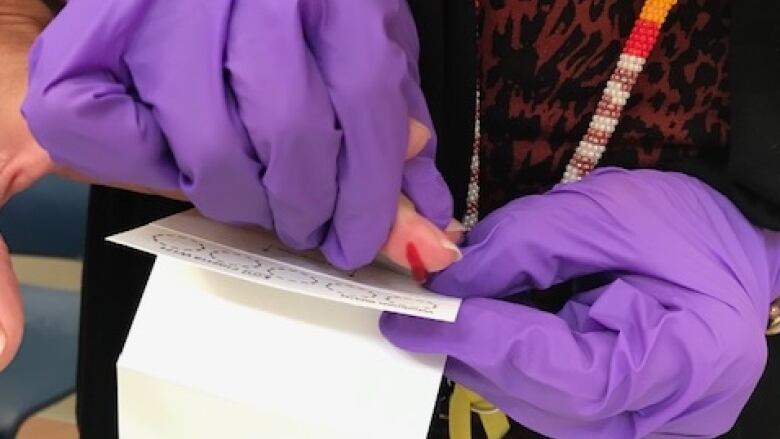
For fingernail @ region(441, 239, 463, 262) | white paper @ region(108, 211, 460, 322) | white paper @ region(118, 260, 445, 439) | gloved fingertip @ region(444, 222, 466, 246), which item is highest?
fingernail @ region(441, 239, 463, 262)

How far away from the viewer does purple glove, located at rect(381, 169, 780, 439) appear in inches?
14.8

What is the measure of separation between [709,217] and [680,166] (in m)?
0.03

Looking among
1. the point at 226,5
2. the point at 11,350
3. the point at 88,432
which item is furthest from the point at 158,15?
the point at 88,432

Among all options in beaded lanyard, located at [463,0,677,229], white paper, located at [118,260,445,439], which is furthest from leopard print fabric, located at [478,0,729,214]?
white paper, located at [118,260,445,439]

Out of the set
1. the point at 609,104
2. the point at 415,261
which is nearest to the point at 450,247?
the point at 415,261

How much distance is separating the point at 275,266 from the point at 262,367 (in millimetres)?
50

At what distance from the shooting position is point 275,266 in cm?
40

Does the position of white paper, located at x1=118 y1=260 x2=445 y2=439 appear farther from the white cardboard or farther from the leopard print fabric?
the leopard print fabric

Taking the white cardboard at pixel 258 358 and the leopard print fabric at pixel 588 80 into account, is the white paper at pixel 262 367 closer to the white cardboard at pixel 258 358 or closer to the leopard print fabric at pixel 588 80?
the white cardboard at pixel 258 358

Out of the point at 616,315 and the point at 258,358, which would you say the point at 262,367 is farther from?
the point at 616,315

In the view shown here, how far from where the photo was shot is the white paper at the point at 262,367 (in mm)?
406

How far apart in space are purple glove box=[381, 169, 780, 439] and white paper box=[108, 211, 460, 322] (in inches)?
0.7

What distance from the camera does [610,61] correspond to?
1.42ft

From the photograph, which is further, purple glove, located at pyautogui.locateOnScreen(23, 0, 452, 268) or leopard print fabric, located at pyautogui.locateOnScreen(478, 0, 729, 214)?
leopard print fabric, located at pyautogui.locateOnScreen(478, 0, 729, 214)
